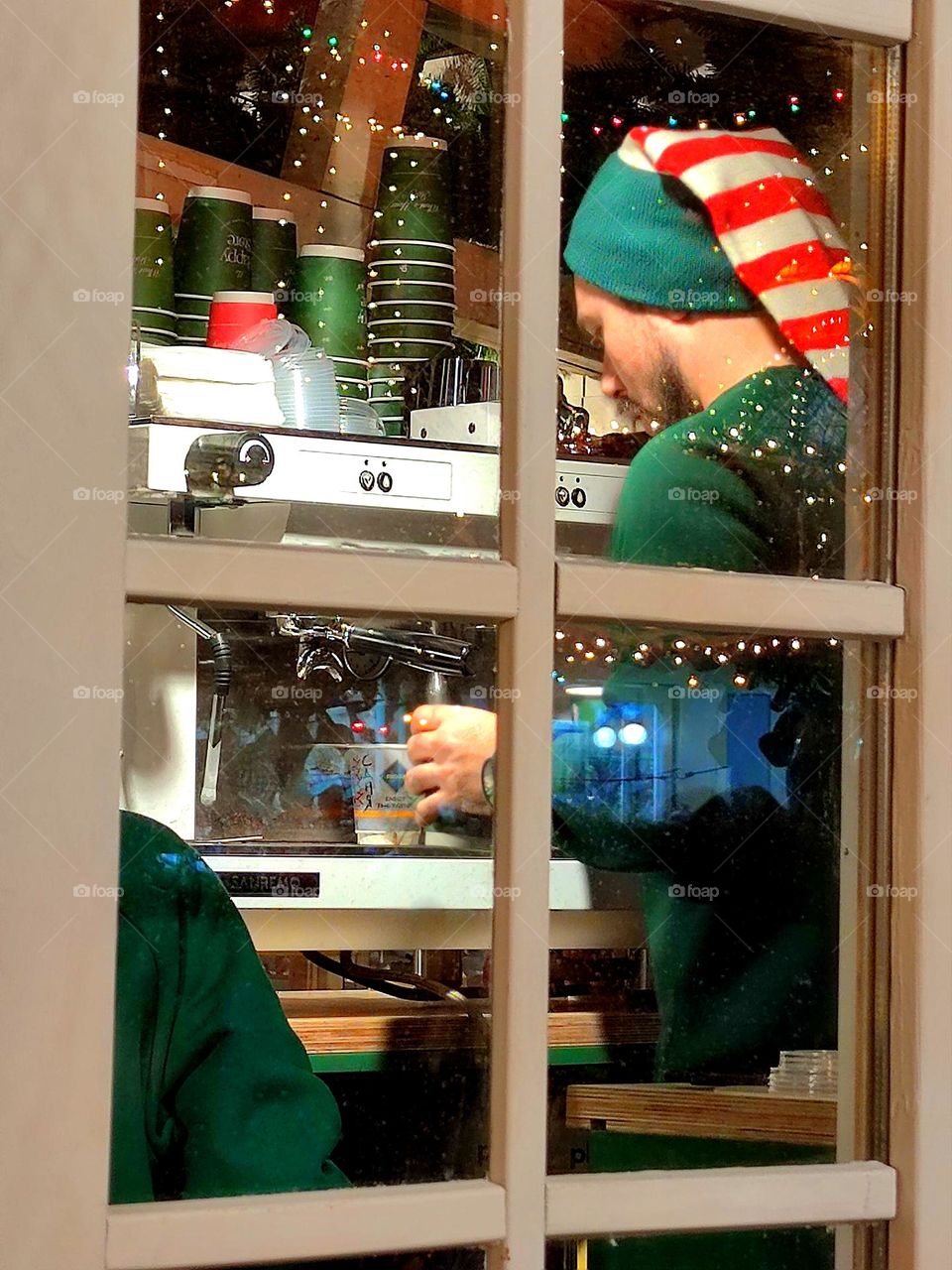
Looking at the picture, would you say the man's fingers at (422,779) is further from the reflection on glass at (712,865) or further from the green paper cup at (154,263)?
the green paper cup at (154,263)

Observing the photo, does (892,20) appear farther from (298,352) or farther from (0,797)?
(0,797)

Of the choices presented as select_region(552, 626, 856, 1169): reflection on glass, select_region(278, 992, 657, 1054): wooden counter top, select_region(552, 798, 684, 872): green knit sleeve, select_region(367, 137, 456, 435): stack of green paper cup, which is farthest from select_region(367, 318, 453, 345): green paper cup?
select_region(278, 992, 657, 1054): wooden counter top

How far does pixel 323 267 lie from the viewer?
95cm

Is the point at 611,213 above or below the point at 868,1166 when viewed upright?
above

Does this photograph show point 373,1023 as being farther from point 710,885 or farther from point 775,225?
point 775,225

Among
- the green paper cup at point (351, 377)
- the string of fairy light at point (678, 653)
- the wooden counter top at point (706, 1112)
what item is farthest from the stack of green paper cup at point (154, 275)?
the wooden counter top at point (706, 1112)

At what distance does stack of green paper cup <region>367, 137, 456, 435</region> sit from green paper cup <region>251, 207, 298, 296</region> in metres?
0.05

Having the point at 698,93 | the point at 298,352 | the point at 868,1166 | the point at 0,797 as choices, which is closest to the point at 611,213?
the point at 698,93

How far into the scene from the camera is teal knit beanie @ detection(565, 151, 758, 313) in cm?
97

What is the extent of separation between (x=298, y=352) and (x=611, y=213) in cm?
23

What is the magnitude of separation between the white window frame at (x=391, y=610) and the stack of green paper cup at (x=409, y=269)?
0.05 m

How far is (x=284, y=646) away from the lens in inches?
35.0

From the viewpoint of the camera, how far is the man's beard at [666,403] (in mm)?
988

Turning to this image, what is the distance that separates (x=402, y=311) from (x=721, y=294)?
220 millimetres
